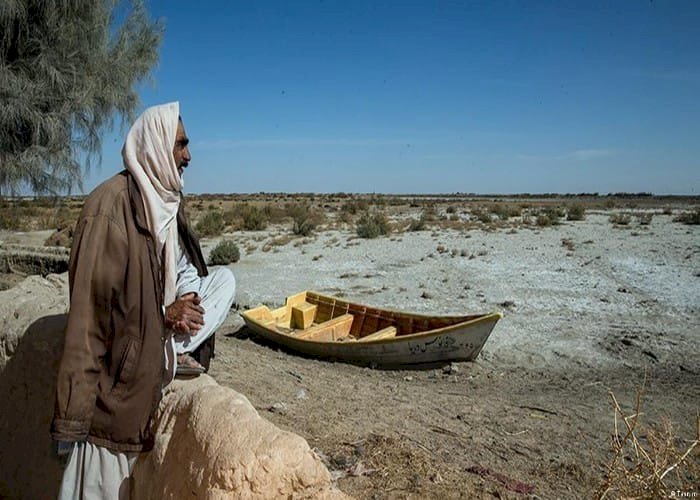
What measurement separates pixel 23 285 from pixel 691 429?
673 cm

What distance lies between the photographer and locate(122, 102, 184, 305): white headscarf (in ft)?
6.69

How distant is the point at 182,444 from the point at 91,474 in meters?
0.35

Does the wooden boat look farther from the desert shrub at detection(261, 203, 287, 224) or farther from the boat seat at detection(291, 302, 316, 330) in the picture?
the desert shrub at detection(261, 203, 287, 224)

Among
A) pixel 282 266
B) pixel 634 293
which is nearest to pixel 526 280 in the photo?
pixel 634 293

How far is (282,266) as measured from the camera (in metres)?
15.6

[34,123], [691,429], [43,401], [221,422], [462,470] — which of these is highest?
[34,123]

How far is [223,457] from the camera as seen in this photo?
6.31 feet

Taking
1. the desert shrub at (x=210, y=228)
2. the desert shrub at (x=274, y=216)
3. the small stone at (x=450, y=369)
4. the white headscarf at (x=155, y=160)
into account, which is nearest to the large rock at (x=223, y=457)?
the white headscarf at (x=155, y=160)

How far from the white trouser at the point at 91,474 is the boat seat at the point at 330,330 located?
5.90 metres

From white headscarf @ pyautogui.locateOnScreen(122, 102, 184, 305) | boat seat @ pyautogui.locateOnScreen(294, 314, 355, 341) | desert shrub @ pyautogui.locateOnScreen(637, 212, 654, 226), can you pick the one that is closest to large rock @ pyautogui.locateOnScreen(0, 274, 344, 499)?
white headscarf @ pyautogui.locateOnScreen(122, 102, 184, 305)

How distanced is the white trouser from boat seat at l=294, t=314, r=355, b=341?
5900 millimetres

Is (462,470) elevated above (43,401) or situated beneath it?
situated beneath

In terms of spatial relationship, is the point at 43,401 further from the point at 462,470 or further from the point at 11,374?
the point at 462,470

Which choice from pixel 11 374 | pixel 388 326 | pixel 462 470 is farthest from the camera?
pixel 388 326
